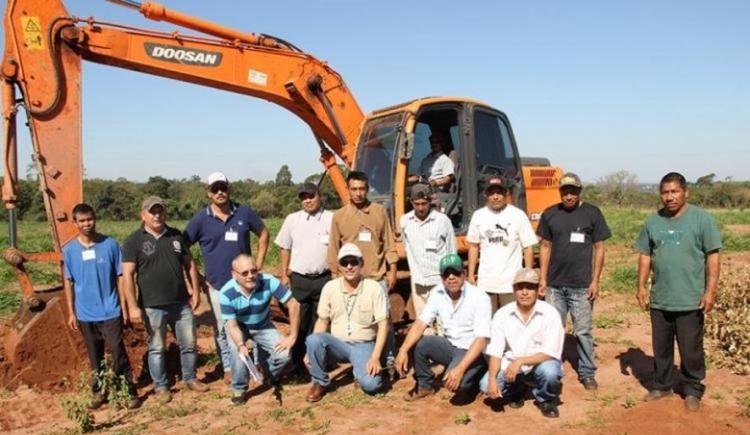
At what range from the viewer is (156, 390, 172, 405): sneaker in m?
5.05

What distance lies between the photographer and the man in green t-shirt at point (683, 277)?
4457 millimetres

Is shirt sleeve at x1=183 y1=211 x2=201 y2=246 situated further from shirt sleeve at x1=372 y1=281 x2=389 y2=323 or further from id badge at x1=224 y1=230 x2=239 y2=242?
shirt sleeve at x1=372 y1=281 x2=389 y2=323

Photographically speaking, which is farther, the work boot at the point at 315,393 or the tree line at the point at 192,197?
the tree line at the point at 192,197

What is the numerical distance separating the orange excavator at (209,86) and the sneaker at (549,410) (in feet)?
7.20

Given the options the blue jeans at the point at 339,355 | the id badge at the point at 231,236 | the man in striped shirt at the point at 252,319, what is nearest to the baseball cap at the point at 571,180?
the blue jeans at the point at 339,355

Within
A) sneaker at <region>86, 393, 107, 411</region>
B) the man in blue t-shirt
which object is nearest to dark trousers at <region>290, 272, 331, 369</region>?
the man in blue t-shirt

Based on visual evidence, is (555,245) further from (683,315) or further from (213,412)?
(213,412)

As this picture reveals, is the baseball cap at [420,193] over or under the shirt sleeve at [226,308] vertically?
over

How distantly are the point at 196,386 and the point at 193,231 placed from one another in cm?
137

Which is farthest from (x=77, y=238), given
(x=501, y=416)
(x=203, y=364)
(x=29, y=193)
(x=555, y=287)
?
(x=29, y=193)

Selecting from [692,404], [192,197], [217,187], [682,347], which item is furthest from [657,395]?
[192,197]

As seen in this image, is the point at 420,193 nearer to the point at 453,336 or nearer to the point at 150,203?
the point at 453,336

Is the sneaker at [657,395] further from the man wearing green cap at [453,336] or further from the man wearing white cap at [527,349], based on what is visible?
the man wearing green cap at [453,336]

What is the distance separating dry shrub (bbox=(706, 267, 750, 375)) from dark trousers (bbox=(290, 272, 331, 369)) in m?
3.81
